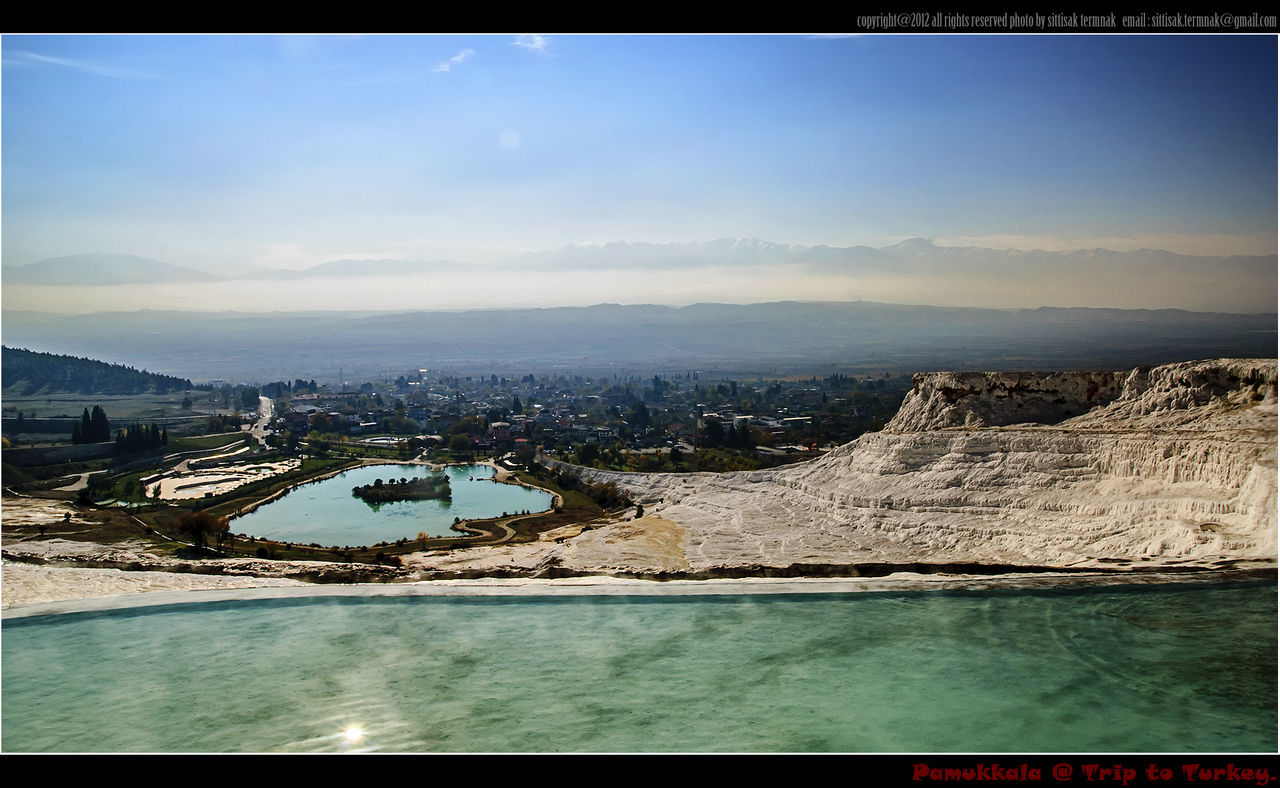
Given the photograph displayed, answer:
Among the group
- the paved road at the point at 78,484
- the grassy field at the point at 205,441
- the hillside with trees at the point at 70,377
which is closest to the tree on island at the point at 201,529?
the paved road at the point at 78,484

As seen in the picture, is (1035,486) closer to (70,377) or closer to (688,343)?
(70,377)

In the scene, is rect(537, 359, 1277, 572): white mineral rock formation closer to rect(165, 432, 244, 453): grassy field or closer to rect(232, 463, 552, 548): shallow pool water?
rect(232, 463, 552, 548): shallow pool water

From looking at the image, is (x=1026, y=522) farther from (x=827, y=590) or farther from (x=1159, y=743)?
(x=1159, y=743)

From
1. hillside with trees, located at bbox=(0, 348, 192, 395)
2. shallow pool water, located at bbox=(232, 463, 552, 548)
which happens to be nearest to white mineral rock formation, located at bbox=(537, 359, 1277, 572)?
shallow pool water, located at bbox=(232, 463, 552, 548)

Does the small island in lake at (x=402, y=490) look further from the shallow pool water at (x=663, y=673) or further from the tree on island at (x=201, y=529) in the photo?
the shallow pool water at (x=663, y=673)
